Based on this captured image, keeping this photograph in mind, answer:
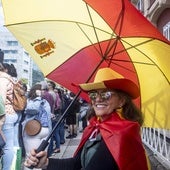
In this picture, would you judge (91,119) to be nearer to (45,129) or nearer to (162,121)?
(162,121)

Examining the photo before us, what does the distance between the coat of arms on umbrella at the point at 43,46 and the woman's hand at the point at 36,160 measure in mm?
1713

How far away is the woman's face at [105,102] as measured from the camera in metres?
3.16

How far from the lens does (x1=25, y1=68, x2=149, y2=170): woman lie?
287 centimetres

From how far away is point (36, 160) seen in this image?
2996 millimetres

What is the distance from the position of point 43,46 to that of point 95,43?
1.78ft

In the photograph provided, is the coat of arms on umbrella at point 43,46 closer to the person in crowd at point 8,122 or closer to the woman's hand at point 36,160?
the woman's hand at point 36,160

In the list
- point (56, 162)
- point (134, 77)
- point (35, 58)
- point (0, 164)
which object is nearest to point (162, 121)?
point (134, 77)

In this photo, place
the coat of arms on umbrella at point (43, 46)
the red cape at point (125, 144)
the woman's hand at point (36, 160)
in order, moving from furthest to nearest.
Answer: the coat of arms on umbrella at point (43, 46)
the woman's hand at point (36, 160)
the red cape at point (125, 144)

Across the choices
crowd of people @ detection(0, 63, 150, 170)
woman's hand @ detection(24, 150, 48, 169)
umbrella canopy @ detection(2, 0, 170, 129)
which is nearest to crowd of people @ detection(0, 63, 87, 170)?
umbrella canopy @ detection(2, 0, 170, 129)

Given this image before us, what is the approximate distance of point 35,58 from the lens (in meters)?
4.67

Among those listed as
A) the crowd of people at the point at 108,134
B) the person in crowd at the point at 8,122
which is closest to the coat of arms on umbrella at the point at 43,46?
the crowd of people at the point at 108,134

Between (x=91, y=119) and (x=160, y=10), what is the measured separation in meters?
9.72

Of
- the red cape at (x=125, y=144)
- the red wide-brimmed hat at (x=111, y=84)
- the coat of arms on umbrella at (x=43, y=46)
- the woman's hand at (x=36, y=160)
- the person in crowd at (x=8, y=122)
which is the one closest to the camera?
the red cape at (x=125, y=144)

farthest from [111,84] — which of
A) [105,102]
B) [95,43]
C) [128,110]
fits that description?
[95,43]
